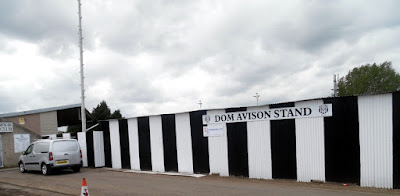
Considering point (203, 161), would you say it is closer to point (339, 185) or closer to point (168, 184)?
point (168, 184)

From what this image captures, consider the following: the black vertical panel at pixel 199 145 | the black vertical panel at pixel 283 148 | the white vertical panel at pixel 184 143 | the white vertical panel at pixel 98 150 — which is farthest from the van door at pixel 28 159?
the black vertical panel at pixel 283 148

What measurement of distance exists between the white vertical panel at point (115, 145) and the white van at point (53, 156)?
6.21 feet

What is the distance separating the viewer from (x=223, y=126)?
11938 millimetres

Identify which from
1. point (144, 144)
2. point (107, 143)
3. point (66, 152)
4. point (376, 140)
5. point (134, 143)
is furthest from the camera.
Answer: point (107, 143)

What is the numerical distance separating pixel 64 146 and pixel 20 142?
8029mm

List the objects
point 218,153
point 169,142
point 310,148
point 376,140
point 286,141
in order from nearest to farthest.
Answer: point 376,140, point 310,148, point 286,141, point 218,153, point 169,142

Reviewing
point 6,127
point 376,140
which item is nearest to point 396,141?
point 376,140

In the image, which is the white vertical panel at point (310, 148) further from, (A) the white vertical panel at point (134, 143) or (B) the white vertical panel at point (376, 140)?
(A) the white vertical panel at point (134, 143)

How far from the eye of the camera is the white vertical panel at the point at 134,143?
1513cm

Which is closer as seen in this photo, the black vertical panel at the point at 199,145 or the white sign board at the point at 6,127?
the black vertical panel at the point at 199,145

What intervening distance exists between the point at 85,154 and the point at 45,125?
8407 millimetres

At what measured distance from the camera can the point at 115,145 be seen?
1622cm

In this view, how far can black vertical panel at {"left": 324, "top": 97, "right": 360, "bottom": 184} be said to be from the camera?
9008 millimetres

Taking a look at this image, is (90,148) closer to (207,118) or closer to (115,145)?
(115,145)
